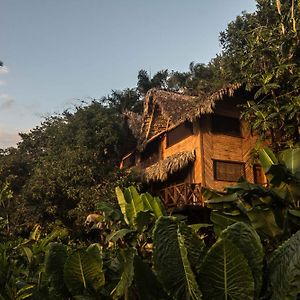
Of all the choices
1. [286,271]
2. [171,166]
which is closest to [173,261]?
[286,271]

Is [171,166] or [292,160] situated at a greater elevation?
[171,166]

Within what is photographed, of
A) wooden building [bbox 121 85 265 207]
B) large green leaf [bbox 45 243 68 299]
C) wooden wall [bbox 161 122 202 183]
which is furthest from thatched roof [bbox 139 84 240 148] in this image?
large green leaf [bbox 45 243 68 299]

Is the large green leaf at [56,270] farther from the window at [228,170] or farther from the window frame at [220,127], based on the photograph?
the window frame at [220,127]

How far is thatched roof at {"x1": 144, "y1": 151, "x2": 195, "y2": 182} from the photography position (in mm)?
15398

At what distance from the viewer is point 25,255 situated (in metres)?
8.09

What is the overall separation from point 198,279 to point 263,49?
13.8 metres

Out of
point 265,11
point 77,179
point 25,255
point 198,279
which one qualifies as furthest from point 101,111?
point 198,279

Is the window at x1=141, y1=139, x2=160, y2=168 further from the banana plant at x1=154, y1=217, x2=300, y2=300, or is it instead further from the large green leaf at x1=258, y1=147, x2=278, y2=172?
the banana plant at x1=154, y1=217, x2=300, y2=300

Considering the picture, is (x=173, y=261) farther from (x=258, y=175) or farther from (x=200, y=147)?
(x=258, y=175)

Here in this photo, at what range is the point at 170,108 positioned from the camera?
17.0m

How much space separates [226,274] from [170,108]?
14450 millimetres

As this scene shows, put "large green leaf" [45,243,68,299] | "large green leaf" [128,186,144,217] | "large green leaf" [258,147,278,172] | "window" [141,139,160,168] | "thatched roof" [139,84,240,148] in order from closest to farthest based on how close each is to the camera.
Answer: "large green leaf" [45,243,68,299]
"large green leaf" [258,147,278,172]
"large green leaf" [128,186,144,217]
"thatched roof" [139,84,240,148]
"window" [141,139,160,168]

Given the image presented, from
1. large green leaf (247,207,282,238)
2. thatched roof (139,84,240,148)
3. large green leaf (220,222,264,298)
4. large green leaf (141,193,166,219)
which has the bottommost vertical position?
large green leaf (220,222,264,298)

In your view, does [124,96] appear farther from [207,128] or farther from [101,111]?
[207,128]
